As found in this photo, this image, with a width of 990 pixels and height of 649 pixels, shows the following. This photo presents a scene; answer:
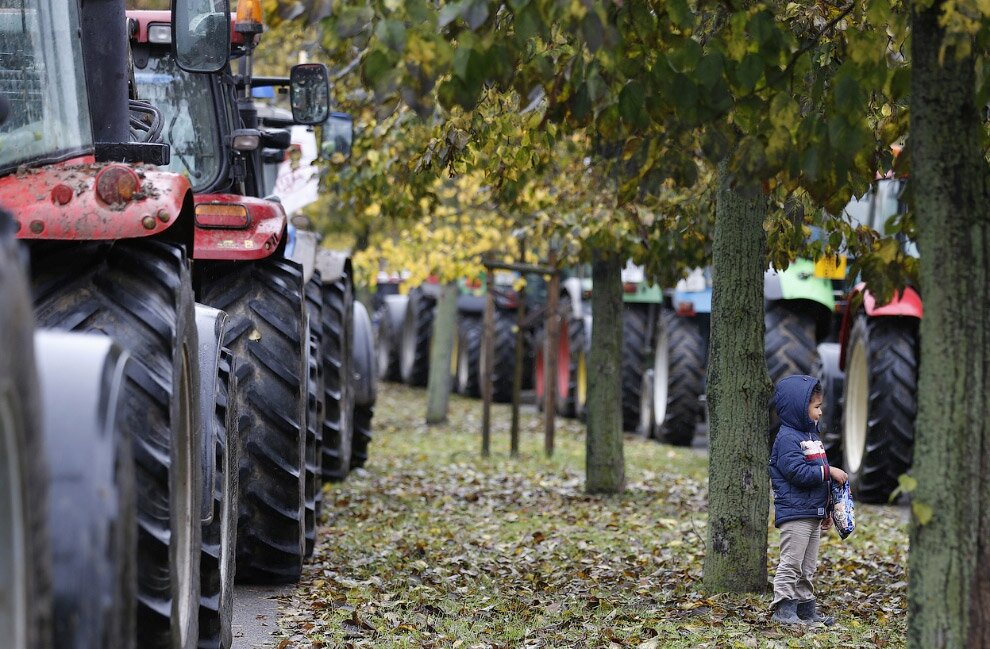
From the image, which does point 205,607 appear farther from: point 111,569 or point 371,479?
point 371,479

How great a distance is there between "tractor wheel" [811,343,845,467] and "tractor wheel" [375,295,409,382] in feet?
39.6

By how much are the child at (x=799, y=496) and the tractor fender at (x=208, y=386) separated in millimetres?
2479

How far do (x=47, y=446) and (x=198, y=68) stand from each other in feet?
10.1

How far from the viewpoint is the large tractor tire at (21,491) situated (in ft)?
9.00

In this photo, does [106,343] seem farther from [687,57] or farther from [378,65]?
[687,57]

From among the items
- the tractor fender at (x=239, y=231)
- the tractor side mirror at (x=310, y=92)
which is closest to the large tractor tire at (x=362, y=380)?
the tractor side mirror at (x=310, y=92)

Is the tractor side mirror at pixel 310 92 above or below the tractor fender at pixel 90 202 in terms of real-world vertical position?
above

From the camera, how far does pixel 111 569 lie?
125 inches

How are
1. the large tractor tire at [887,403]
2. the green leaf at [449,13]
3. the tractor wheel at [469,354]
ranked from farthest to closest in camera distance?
the tractor wheel at [469,354] → the large tractor tire at [887,403] → the green leaf at [449,13]

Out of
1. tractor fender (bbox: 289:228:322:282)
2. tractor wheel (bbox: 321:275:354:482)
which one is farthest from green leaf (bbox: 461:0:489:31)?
tractor wheel (bbox: 321:275:354:482)

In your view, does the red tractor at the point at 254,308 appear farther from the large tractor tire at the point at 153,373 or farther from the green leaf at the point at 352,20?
the green leaf at the point at 352,20

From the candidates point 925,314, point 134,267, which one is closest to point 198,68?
point 134,267

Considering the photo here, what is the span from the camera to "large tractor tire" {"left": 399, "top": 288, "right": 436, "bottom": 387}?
22922 mm

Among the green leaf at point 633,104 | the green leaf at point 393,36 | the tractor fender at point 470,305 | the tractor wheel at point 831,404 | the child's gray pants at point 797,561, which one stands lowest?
the tractor fender at point 470,305
